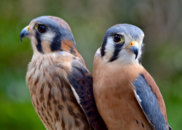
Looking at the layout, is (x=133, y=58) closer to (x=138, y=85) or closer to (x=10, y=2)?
(x=138, y=85)

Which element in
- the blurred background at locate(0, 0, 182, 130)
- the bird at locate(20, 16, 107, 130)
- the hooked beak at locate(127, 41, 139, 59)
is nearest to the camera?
the hooked beak at locate(127, 41, 139, 59)

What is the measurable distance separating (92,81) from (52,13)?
128 inches

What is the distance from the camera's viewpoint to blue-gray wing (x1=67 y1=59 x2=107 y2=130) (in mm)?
2168

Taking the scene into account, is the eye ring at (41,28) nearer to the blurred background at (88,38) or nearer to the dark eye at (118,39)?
the dark eye at (118,39)

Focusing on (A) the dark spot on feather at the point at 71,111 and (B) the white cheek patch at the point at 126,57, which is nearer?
(B) the white cheek patch at the point at 126,57

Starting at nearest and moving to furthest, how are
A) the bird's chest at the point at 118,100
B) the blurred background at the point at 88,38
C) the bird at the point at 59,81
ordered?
the bird's chest at the point at 118,100 → the bird at the point at 59,81 → the blurred background at the point at 88,38

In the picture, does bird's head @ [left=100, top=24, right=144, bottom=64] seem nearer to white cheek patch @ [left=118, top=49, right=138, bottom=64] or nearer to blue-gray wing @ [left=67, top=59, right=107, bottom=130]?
white cheek patch @ [left=118, top=49, right=138, bottom=64]

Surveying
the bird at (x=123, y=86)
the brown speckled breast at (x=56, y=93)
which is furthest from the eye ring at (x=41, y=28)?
the bird at (x=123, y=86)

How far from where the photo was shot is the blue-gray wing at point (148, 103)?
6.90 ft

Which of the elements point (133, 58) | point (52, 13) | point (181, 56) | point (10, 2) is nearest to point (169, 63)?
point (181, 56)

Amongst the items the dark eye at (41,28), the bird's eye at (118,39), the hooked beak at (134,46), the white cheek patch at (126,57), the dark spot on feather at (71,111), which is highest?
the dark eye at (41,28)

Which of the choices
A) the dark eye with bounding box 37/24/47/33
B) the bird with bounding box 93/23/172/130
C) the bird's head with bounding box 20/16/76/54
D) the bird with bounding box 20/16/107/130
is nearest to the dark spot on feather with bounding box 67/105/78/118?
the bird with bounding box 20/16/107/130

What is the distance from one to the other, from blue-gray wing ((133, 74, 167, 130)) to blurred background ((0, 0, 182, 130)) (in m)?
1.98

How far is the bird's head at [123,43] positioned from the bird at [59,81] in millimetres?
314
